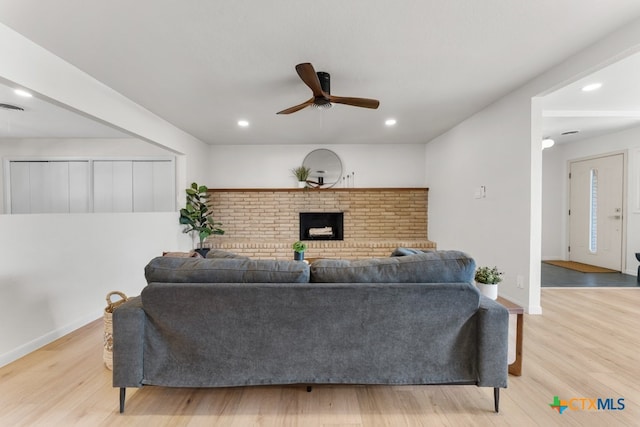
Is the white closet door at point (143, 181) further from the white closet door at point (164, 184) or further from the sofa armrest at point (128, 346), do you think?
the sofa armrest at point (128, 346)

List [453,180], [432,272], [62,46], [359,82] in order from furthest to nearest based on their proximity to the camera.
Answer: [453,180] → [359,82] → [62,46] → [432,272]

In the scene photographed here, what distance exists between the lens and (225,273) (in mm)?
1623

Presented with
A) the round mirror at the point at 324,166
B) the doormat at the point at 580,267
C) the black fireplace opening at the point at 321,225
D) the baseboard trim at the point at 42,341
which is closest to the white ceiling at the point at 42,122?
the baseboard trim at the point at 42,341

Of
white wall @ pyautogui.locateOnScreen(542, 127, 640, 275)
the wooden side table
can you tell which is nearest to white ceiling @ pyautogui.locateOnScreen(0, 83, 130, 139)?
the wooden side table

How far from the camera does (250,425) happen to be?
1.49 metres

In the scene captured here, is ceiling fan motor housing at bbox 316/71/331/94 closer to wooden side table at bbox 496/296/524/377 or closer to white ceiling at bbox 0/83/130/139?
wooden side table at bbox 496/296/524/377

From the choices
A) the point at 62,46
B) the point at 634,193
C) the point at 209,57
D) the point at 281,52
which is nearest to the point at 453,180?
the point at 634,193

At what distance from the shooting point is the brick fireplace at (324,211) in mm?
5762

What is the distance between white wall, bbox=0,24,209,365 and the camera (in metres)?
2.14

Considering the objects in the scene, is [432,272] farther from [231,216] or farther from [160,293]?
[231,216]

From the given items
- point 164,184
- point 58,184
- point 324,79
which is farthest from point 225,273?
point 58,184

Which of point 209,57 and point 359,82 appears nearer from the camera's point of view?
point 209,57

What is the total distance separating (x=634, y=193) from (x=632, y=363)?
164 inches

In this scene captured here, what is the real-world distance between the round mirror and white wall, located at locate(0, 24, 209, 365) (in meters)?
2.72
